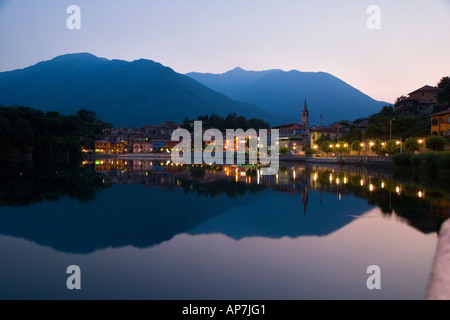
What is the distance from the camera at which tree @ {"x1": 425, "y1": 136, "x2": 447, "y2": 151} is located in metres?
35.4

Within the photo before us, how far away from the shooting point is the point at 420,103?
2422 inches

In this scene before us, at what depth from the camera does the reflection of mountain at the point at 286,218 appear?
41.3 ft

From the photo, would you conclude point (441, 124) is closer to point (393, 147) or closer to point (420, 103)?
point (393, 147)

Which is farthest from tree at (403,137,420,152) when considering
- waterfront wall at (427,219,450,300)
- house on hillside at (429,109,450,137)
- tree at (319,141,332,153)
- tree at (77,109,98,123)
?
tree at (77,109,98,123)

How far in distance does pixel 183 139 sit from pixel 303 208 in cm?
9888

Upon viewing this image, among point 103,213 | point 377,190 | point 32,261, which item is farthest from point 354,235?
point 377,190

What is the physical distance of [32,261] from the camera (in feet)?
30.0

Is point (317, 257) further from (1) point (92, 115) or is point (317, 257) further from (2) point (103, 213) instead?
(1) point (92, 115)

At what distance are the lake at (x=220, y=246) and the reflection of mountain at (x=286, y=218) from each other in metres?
0.04

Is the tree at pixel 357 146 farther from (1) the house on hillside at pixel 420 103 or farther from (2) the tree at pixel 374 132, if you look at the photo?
(1) the house on hillside at pixel 420 103

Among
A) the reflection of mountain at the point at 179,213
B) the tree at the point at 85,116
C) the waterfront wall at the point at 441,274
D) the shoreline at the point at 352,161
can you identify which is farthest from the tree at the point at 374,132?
the tree at the point at 85,116

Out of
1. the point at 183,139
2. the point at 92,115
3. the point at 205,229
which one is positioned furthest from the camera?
the point at 92,115

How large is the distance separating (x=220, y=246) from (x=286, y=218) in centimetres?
497

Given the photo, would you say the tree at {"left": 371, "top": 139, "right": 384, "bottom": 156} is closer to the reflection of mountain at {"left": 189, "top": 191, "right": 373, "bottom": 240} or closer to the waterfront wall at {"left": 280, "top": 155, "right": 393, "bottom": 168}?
the waterfront wall at {"left": 280, "top": 155, "right": 393, "bottom": 168}
